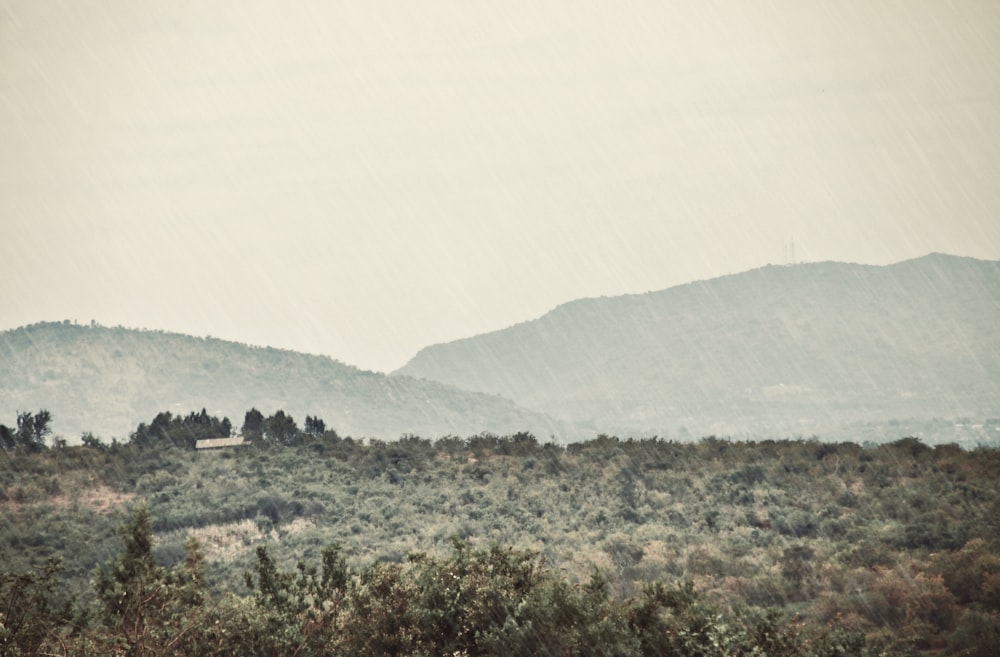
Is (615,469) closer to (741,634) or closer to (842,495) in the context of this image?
(842,495)

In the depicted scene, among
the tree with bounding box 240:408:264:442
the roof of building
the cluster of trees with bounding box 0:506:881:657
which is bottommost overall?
the cluster of trees with bounding box 0:506:881:657

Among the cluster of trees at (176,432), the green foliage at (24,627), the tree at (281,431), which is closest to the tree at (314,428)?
the tree at (281,431)

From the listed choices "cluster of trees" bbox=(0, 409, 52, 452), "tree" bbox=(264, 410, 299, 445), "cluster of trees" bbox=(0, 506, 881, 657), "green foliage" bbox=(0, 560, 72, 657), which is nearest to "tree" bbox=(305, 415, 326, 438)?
"tree" bbox=(264, 410, 299, 445)

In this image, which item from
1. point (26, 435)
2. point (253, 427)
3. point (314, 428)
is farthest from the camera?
point (314, 428)

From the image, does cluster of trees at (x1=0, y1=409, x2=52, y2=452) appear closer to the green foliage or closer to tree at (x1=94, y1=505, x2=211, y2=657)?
tree at (x1=94, y1=505, x2=211, y2=657)

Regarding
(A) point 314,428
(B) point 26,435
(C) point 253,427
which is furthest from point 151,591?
(A) point 314,428

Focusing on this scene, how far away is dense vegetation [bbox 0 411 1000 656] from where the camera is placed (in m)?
20.7

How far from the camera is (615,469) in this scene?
70.6m

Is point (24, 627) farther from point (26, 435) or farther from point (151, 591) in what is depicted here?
point (26, 435)

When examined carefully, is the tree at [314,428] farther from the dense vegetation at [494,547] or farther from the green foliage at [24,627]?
the green foliage at [24,627]

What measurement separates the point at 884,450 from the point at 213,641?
53.6 m

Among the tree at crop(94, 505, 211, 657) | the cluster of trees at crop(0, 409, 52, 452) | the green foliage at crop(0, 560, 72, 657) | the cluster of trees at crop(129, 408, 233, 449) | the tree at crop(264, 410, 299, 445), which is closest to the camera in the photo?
the green foliage at crop(0, 560, 72, 657)

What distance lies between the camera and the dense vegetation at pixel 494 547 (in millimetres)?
20703

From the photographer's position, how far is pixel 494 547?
23.1 metres
